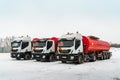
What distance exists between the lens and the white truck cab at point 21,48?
31.2m

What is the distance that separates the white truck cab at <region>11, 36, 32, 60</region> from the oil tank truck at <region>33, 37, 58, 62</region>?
10.9 feet

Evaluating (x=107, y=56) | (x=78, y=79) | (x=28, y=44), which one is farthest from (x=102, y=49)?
(x=78, y=79)

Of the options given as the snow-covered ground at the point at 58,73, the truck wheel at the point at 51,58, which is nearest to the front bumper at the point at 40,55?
the truck wheel at the point at 51,58

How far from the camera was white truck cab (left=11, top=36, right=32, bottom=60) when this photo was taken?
31.2 m

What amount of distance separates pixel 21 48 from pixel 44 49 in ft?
14.9

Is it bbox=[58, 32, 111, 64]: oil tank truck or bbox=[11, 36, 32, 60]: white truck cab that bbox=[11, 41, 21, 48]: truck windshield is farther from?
bbox=[58, 32, 111, 64]: oil tank truck

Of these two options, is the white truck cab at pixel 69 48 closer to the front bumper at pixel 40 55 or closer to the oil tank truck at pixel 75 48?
the oil tank truck at pixel 75 48

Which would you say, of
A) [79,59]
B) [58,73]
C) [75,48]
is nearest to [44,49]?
[75,48]

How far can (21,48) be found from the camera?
103 ft

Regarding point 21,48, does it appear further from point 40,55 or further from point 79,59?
point 79,59

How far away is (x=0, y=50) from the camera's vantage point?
62.9 m

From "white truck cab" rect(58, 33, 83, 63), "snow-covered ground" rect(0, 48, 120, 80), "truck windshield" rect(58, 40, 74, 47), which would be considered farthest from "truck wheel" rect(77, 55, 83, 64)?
"snow-covered ground" rect(0, 48, 120, 80)

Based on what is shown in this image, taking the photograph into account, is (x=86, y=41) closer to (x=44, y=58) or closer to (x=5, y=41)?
(x=44, y=58)

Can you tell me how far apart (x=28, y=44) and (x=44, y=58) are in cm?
501
